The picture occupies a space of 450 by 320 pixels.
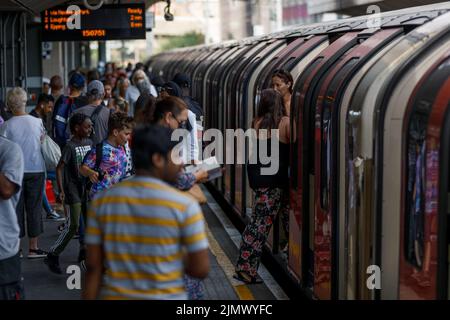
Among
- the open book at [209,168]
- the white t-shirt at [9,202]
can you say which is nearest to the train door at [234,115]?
the open book at [209,168]

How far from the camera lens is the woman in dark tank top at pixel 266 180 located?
29.2 ft

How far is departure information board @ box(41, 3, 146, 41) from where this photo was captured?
18188 millimetres

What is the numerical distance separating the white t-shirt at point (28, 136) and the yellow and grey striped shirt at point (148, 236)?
5.33 metres

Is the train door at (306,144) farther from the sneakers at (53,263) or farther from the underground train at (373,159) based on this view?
the sneakers at (53,263)

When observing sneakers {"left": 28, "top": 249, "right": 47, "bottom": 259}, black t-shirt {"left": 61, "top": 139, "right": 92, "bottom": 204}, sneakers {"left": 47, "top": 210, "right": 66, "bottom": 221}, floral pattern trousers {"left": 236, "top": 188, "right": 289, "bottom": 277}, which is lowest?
sneakers {"left": 47, "top": 210, "right": 66, "bottom": 221}

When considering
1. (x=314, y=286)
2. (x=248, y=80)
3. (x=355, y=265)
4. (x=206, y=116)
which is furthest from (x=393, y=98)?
(x=206, y=116)

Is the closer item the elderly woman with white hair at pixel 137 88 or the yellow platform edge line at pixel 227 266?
the yellow platform edge line at pixel 227 266

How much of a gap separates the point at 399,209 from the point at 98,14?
1312 cm

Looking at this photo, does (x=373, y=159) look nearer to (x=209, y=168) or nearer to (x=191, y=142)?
(x=209, y=168)

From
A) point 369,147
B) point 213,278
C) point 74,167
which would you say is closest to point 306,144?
point 369,147

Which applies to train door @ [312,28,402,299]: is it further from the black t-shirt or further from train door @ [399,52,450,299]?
the black t-shirt

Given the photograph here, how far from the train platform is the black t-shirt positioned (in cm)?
73

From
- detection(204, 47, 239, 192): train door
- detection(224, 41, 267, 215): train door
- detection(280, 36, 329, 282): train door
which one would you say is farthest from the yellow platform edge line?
detection(204, 47, 239, 192): train door

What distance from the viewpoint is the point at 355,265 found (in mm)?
6551
